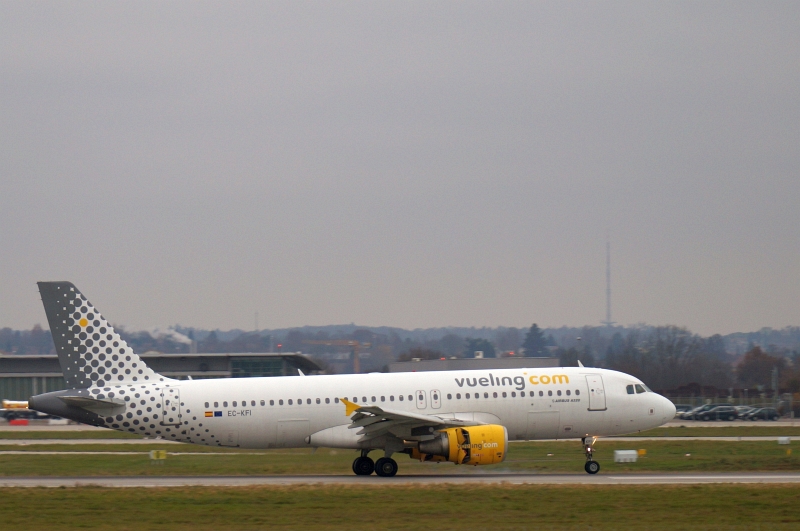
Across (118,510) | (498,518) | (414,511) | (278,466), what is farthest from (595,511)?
(278,466)

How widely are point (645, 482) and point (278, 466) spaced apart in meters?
12.1

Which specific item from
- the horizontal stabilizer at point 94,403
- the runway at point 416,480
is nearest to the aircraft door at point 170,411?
the horizontal stabilizer at point 94,403

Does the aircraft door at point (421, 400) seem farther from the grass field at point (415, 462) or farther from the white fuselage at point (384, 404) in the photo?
the grass field at point (415, 462)

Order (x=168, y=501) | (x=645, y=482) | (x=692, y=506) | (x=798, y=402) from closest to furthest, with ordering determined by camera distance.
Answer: (x=692, y=506) → (x=168, y=501) → (x=645, y=482) → (x=798, y=402)

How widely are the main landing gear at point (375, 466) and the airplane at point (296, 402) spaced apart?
0.03m

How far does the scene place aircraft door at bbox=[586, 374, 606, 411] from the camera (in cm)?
2925

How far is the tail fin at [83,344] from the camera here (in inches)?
1133

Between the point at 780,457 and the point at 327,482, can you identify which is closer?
the point at 327,482

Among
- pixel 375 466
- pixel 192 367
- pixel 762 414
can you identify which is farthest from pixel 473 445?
pixel 192 367

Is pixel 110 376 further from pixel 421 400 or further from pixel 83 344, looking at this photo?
pixel 421 400

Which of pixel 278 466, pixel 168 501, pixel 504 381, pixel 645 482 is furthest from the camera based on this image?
pixel 278 466

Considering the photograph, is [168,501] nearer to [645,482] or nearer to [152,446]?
[645,482]

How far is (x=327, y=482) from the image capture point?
2653cm

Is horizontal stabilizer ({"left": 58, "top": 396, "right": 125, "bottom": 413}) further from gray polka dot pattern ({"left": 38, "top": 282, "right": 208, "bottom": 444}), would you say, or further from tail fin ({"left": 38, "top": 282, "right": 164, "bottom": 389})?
tail fin ({"left": 38, "top": 282, "right": 164, "bottom": 389})
